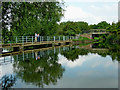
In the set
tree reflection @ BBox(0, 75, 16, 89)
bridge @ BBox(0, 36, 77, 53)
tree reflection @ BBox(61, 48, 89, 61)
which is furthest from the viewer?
bridge @ BBox(0, 36, 77, 53)

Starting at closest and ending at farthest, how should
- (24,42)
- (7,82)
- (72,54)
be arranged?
(7,82), (72,54), (24,42)

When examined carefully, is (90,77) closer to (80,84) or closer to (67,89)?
(80,84)

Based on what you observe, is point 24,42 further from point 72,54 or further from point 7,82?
point 7,82

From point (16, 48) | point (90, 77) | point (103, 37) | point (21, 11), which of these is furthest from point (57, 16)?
point (103, 37)

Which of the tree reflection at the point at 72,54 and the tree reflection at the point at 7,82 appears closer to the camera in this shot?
the tree reflection at the point at 7,82

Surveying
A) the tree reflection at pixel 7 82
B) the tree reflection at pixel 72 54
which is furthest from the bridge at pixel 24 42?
the tree reflection at pixel 7 82

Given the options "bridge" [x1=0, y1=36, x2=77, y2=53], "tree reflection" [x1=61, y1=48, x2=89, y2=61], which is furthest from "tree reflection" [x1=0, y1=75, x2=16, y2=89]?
"tree reflection" [x1=61, y1=48, x2=89, y2=61]

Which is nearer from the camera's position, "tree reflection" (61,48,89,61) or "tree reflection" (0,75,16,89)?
"tree reflection" (0,75,16,89)

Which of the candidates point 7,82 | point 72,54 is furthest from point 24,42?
point 7,82

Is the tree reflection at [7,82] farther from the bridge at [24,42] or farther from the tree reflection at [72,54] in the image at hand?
the tree reflection at [72,54]

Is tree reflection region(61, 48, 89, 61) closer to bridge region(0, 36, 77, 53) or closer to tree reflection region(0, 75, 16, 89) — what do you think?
bridge region(0, 36, 77, 53)

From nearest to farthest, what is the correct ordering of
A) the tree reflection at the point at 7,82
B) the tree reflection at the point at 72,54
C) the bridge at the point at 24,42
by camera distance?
the tree reflection at the point at 7,82 → the tree reflection at the point at 72,54 → the bridge at the point at 24,42

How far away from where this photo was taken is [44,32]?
26.2 meters

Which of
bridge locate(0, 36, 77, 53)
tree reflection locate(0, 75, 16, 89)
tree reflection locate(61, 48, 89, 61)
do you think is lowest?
tree reflection locate(0, 75, 16, 89)
